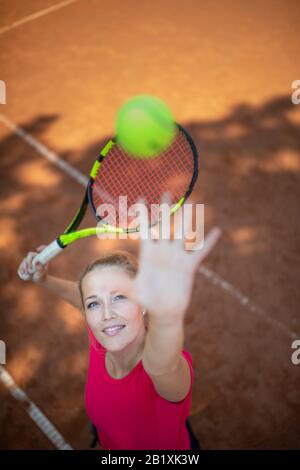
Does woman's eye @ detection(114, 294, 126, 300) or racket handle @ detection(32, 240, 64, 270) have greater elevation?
woman's eye @ detection(114, 294, 126, 300)

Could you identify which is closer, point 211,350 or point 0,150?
point 211,350

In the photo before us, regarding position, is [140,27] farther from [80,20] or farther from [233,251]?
[233,251]

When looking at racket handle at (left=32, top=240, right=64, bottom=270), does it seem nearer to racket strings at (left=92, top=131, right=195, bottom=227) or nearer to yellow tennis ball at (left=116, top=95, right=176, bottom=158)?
racket strings at (left=92, top=131, right=195, bottom=227)

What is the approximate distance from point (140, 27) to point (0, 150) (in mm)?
4142

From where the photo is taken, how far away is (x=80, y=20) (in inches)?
314

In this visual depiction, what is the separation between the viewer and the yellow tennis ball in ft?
7.72

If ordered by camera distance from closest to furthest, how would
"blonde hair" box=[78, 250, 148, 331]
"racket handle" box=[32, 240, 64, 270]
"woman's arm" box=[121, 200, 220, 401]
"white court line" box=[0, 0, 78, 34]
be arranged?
"woman's arm" box=[121, 200, 220, 401]
"blonde hair" box=[78, 250, 148, 331]
"racket handle" box=[32, 240, 64, 270]
"white court line" box=[0, 0, 78, 34]

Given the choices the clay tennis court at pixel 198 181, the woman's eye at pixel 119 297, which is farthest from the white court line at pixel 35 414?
the woman's eye at pixel 119 297

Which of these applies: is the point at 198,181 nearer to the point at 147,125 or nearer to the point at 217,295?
the point at 217,295

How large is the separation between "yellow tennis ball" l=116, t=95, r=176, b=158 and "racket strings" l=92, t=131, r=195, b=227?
86 cm

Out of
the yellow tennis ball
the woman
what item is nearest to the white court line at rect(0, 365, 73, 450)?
the woman

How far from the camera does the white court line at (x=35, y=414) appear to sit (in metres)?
3.38

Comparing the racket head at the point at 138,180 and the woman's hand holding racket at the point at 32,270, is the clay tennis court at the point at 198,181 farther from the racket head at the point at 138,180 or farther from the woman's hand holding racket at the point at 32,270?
the woman's hand holding racket at the point at 32,270

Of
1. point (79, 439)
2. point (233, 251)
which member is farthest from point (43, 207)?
point (79, 439)
